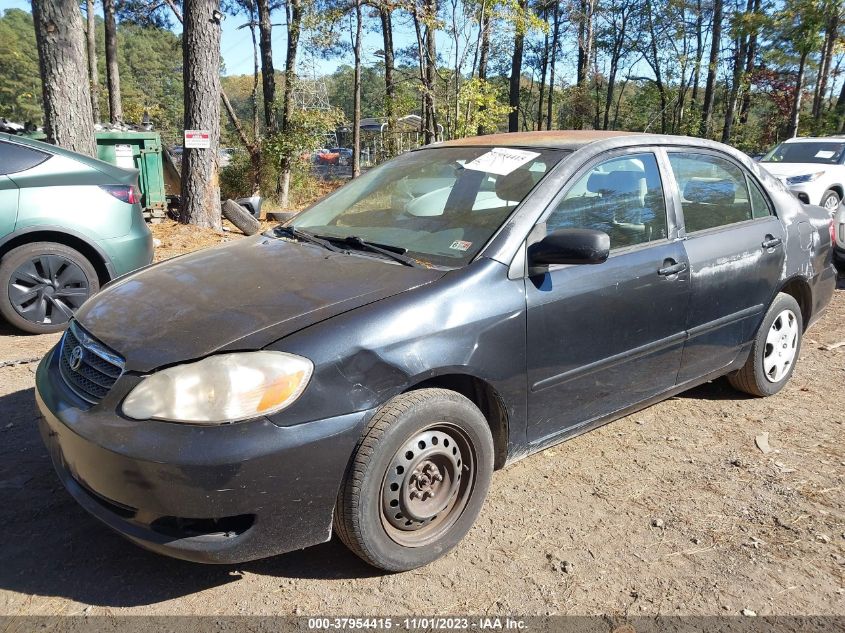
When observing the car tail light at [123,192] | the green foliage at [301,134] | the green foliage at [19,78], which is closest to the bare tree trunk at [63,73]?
the car tail light at [123,192]

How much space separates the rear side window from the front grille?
317 cm

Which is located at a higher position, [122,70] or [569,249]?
[122,70]

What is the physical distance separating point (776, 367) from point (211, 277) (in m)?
3.56

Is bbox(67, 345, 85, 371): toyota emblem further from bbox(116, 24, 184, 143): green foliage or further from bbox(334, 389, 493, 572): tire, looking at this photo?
bbox(116, 24, 184, 143): green foliage

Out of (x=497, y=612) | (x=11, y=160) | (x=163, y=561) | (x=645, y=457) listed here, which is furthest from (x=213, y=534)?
(x=11, y=160)

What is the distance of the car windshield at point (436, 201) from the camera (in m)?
2.96

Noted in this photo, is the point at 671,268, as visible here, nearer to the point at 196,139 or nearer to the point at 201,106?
the point at 196,139

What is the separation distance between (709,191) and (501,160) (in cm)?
133

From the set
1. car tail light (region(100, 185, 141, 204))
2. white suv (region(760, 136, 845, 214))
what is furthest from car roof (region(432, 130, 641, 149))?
white suv (region(760, 136, 845, 214))

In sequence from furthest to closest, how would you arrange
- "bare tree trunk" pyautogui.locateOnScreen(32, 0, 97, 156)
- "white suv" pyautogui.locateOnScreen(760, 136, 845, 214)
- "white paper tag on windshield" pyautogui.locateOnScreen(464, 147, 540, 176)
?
"white suv" pyautogui.locateOnScreen(760, 136, 845, 214) → "bare tree trunk" pyautogui.locateOnScreen(32, 0, 97, 156) → "white paper tag on windshield" pyautogui.locateOnScreen(464, 147, 540, 176)

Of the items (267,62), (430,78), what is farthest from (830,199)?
(267,62)

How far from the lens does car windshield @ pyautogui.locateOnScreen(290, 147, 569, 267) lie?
9.71 feet

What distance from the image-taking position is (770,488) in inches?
127

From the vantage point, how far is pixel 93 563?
256 cm
